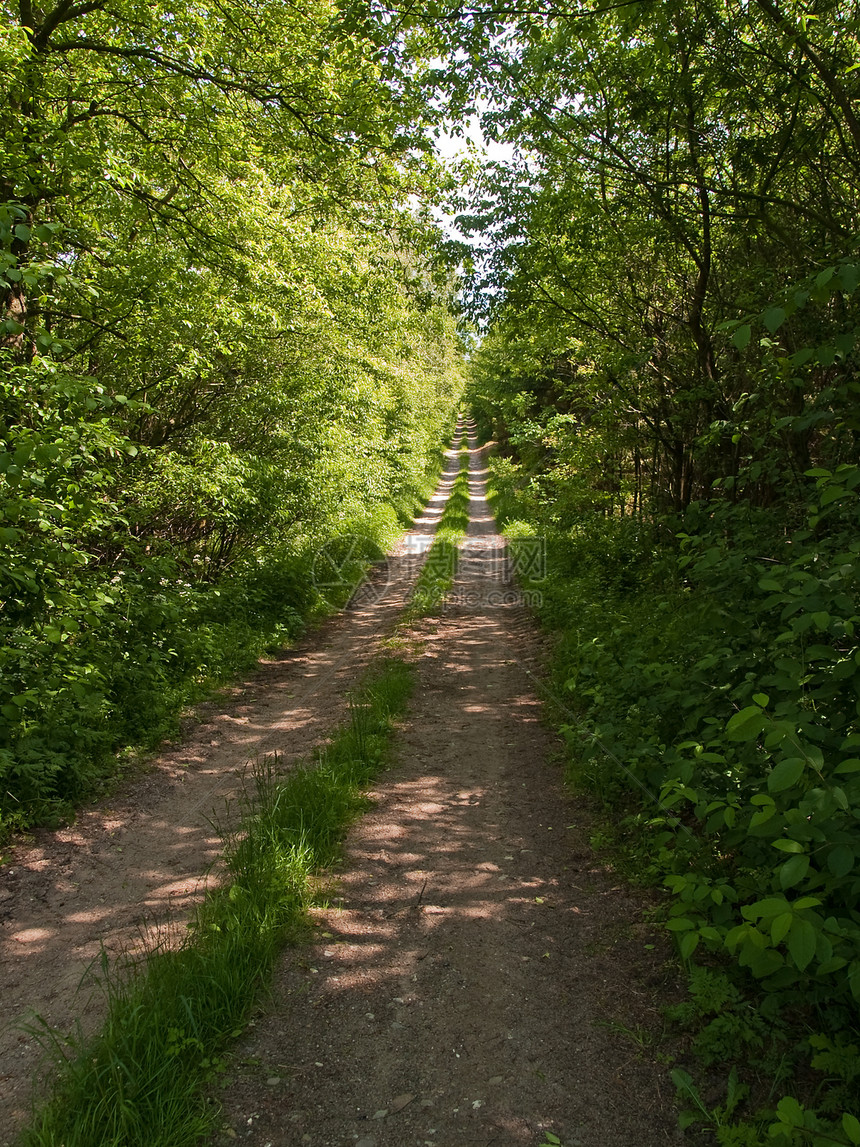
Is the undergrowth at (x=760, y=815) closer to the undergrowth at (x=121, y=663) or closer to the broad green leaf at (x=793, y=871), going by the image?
the broad green leaf at (x=793, y=871)

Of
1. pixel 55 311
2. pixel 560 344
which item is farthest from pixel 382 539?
pixel 55 311

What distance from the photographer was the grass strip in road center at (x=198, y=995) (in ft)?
8.15

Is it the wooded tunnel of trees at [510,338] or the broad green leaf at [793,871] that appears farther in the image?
the wooded tunnel of trees at [510,338]

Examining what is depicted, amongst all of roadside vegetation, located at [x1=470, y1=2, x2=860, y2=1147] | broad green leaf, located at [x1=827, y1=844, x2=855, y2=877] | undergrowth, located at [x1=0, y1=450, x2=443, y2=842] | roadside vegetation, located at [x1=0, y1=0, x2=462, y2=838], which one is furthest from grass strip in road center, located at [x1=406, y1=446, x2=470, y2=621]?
broad green leaf, located at [x1=827, y1=844, x2=855, y2=877]

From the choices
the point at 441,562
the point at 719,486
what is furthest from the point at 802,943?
the point at 441,562

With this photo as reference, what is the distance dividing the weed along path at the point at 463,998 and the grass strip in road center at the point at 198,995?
0.14 meters

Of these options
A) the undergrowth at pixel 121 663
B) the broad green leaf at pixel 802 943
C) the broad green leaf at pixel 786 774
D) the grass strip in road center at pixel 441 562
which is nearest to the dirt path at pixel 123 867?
the undergrowth at pixel 121 663

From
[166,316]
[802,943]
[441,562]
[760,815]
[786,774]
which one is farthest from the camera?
[441,562]

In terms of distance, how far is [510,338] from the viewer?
9688mm

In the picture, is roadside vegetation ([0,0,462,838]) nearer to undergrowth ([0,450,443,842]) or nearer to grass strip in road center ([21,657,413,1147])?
undergrowth ([0,450,443,842])

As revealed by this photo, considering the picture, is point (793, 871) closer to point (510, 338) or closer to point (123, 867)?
point (123, 867)

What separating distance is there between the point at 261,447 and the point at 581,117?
6.35 meters

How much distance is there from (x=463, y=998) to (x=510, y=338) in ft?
27.8

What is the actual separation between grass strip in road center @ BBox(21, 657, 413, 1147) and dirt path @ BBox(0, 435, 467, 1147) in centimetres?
21
